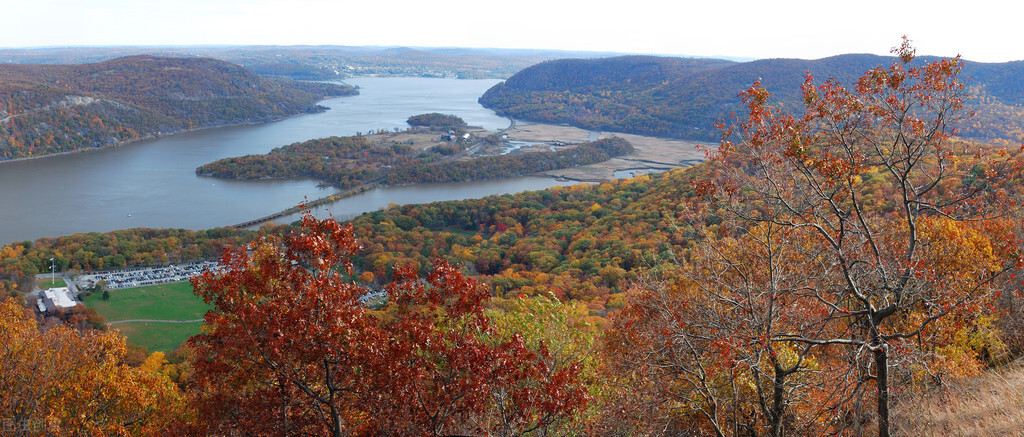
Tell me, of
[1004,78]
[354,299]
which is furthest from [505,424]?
[1004,78]

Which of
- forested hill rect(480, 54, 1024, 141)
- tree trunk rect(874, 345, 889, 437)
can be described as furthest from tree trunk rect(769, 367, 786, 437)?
forested hill rect(480, 54, 1024, 141)

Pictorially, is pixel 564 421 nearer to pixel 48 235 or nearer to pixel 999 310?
pixel 999 310

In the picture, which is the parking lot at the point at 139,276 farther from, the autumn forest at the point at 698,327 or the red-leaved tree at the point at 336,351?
the red-leaved tree at the point at 336,351

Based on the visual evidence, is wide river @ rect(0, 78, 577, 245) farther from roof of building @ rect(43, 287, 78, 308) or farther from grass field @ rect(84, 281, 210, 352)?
grass field @ rect(84, 281, 210, 352)

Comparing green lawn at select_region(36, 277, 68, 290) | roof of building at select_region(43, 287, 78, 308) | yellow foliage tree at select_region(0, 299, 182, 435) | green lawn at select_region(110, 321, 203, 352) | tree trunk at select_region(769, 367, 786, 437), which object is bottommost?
green lawn at select_region(36, 277, 68, 290)

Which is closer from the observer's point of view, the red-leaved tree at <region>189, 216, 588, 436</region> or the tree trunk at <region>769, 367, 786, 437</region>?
the red-leaved tree at <region>189, 216, 588, 436</region>

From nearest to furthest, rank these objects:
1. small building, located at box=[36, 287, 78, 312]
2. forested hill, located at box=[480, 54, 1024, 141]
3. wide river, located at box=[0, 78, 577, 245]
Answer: small building, located at box=[36, 287, 78, 312] → wide river, located at box=[0, 78, 577, 245] → forested hill, located at box=[480, 54, 1024, 141]
